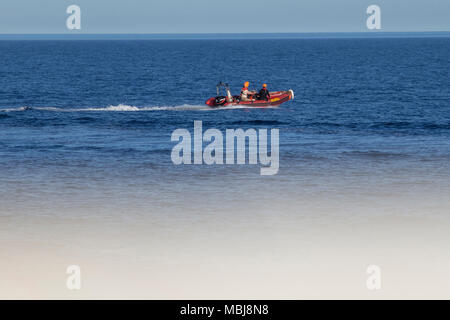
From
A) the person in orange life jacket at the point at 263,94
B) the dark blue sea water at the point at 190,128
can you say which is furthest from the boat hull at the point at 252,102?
the dark blue sea water at the point at 190,128

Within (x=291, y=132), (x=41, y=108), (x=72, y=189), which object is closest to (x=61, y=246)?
(x=72, y=189)

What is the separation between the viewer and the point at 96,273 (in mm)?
13953

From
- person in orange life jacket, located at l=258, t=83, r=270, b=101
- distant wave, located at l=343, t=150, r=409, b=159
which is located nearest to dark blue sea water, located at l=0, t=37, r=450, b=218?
distant wave, located at l=343, t=150, r=409, b=159

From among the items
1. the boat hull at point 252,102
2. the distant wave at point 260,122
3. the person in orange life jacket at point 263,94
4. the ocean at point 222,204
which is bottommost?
the ocean at point 222,204

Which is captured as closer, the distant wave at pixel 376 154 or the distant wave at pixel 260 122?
the distant wave at pixel 376 154

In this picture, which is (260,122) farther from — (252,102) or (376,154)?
(376,154)

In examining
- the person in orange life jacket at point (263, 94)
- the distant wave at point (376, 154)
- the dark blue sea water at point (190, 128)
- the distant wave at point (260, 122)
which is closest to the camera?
the dark blue sea water at point (190, 128)

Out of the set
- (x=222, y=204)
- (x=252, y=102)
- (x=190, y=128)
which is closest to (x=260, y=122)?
(x=252, y=102)

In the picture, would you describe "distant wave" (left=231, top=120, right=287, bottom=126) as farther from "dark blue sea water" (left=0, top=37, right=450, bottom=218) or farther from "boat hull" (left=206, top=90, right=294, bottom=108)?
"boat hull" (left=206, top=90, right=294, bottom=108)

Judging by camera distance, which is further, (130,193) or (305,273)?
(130,193)

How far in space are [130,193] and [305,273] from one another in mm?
8963

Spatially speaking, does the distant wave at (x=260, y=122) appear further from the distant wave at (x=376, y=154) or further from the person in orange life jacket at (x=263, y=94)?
the distant wave at (x=376, y=154)

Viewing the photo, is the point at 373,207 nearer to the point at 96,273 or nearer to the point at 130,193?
the point at 130,193

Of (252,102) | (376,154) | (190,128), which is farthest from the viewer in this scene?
(252,102)
